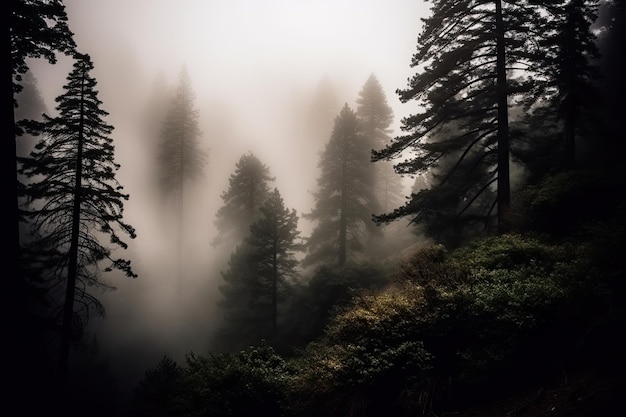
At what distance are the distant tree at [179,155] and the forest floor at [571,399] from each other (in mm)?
38841

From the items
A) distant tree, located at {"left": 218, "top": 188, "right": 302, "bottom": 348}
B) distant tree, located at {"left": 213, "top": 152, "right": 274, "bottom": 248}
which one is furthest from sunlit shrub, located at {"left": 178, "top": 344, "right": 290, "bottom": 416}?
distant tree, located at {"left": 213, "top": 152, "right": 274, "bottom": 248}

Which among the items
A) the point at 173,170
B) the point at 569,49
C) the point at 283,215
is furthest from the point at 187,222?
the point at 569,49

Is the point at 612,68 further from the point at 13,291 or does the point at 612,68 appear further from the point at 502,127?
the point at 13,291

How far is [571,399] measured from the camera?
420 cm

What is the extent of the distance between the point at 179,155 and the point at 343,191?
22.8 metres

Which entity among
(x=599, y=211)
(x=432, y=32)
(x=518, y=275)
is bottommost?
(x=518, y=275)

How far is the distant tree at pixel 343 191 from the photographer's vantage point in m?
28.8

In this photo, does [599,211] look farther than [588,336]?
Yes

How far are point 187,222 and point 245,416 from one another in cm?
4488

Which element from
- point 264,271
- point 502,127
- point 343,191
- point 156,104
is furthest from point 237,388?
point 156,104

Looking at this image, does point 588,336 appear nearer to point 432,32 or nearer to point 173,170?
point 432,32

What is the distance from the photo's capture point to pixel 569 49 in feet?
74.1

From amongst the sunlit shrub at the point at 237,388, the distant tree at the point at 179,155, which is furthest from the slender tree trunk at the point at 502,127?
the distant tree at the point at 179,155

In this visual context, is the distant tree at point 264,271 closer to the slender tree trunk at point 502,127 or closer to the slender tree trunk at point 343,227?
the slender tree trunk at point 343,227
